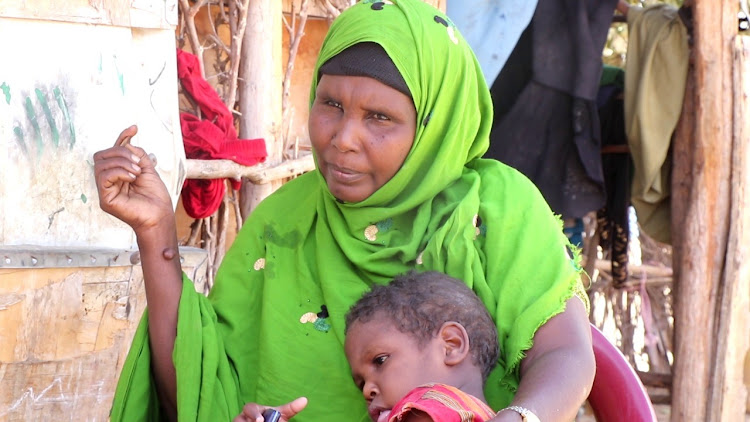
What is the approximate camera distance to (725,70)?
4.82 meters

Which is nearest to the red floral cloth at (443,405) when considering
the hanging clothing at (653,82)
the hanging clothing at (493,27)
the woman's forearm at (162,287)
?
the woman's forearm at (162,287)

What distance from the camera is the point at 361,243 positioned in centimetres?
252

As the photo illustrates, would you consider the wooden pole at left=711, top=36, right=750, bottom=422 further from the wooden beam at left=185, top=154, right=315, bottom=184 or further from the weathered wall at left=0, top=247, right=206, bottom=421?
Result: the weathered wall at left=0, top=247, right=206, bottom=421

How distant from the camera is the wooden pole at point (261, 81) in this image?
13.6 ft

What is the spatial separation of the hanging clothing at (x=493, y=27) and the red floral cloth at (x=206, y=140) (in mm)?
1051

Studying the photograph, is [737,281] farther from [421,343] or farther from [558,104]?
[421,343]

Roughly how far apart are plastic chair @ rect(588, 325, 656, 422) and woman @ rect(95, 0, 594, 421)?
0.23 meters

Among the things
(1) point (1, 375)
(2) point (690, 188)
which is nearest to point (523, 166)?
(2) point (690, 188)

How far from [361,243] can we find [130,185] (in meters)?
0.56

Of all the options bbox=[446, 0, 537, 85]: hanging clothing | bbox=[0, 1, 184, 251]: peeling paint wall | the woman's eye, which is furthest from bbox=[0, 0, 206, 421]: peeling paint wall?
bbox=[446, 0, 537, 85]: hanging clothing

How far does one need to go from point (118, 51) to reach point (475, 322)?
1.49 m

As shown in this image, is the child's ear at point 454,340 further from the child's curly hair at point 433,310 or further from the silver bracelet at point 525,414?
the silver bracelet at point 525,414

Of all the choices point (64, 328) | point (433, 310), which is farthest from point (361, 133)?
point (64, 328)

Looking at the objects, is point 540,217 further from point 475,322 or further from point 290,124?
point 290,124
